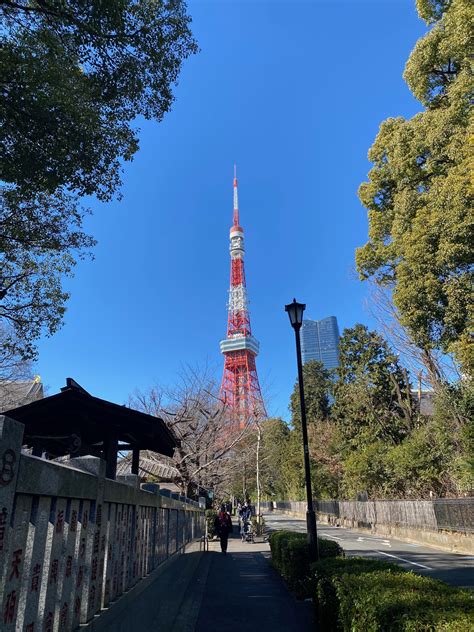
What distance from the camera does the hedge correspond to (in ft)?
10.1

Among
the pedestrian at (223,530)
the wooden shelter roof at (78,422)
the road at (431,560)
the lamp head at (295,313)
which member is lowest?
the road at (431,560)

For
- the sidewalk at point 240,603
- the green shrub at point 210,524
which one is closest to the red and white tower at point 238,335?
the green shrub at point 210,524

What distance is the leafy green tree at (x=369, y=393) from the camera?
2856 centimetres

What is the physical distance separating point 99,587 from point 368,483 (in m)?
28.2

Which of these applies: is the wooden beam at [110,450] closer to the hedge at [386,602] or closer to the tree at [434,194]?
the hedge at [386,602]

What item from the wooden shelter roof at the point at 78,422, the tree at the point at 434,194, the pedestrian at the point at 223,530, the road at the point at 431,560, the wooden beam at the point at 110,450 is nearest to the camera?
the wooden shelter roof at the point at 78,422

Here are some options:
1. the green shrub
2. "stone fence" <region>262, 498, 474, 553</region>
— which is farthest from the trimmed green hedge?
the green shrub

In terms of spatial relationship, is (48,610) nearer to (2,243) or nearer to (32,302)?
(2,243)

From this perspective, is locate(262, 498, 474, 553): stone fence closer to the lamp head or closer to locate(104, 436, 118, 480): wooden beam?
the lamp head

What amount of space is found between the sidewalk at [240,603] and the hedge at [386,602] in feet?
4.57

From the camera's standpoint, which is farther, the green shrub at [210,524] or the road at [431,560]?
the green shrub at [210,524]

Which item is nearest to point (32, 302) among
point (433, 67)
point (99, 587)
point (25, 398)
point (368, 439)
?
point (99, 587)

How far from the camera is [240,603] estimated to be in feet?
26.8

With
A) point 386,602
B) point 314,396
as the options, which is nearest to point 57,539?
point 386,602
